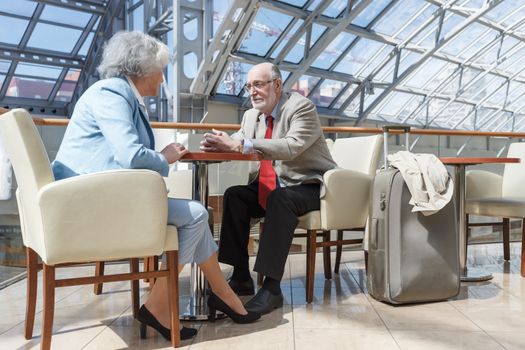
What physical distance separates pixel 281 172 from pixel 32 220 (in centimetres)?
123

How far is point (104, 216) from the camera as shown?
161 cm

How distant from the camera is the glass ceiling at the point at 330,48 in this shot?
411 inches

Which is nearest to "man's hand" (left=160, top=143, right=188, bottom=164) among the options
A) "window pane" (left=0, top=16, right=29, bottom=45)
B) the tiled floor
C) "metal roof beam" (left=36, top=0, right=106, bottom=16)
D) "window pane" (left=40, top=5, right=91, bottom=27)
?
the tiled floor

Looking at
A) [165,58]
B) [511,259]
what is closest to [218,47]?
[511,259]

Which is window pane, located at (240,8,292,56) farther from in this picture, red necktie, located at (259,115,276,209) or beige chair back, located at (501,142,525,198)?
red necktie, located at (259,115,276,209)

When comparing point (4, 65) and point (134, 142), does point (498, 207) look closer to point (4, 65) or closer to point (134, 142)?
point (134, 142)

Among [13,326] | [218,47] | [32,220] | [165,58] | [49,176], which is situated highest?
[218,47]

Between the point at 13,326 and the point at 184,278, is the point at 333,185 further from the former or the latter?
the point at 13,326

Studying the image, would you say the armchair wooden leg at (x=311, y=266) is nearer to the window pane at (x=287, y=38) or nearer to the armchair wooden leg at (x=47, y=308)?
the armchair wooden leg at (x=47, y=308)

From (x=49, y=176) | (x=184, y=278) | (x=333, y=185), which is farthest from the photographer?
(x=184, y=278)

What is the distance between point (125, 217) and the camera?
64.2 inches

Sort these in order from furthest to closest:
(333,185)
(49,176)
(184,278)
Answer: (184,278) < (333,185) < (49,176)

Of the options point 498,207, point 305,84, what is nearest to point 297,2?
point 305,84

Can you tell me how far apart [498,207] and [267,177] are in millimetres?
1472
